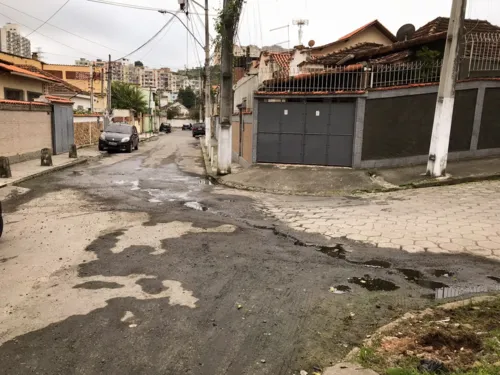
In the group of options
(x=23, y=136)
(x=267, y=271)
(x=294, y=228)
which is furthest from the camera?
(x=23, y=136)

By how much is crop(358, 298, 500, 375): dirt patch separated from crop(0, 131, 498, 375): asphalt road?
25cm

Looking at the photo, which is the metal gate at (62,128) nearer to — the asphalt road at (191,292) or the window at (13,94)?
the window at (13,94)

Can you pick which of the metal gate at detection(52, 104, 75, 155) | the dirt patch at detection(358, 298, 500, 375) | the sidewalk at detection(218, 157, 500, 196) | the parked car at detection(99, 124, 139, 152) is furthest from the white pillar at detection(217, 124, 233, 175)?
the parked car at detection(99, 124, 139, 152)

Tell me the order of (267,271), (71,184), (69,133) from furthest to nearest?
(69,133)
(71,184)
(267,271)

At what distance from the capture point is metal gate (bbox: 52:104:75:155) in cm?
2053

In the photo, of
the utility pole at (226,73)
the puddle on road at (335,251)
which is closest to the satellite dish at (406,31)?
the utility pole at (226,73)

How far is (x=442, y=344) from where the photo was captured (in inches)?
127

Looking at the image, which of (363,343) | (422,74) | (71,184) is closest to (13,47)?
(71,184)

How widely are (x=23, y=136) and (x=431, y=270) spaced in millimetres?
17166

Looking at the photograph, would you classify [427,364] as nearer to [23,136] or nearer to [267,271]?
[267,271]

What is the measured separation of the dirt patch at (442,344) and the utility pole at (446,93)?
7.52 m

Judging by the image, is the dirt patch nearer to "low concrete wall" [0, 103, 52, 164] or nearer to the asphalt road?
the asphalt road

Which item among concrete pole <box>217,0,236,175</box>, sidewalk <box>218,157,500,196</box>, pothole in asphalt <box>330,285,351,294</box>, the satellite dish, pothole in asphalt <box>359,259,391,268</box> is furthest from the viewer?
the satellite dish

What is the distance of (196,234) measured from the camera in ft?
22.1
